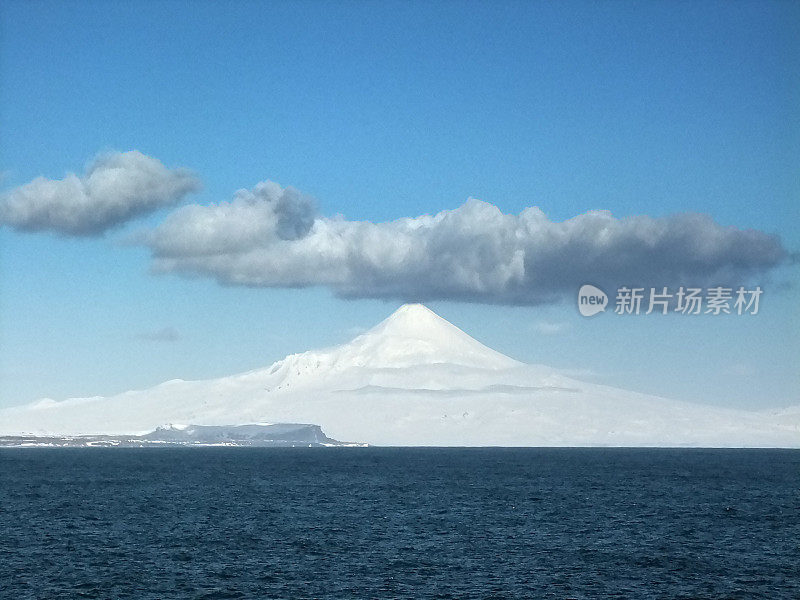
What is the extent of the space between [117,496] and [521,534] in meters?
67.3

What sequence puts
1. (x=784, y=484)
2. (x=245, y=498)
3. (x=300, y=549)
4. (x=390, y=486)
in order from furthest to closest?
(x=784, y=484)
(x=390, y=486)
(x=245, y=498)
(x=300, y=549)

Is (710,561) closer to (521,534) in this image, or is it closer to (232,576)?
(521,534)

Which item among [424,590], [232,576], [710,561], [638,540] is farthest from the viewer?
[638,540]

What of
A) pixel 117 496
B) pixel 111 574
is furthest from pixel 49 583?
pixel 117 496

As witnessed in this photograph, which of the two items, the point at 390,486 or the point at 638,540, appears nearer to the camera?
the point at 638,540

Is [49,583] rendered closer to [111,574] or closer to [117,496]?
[111,574]

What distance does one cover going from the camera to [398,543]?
278ft

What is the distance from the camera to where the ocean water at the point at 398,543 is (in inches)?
2581

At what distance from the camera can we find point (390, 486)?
156 meters

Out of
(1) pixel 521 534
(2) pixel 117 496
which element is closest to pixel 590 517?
(1) pixel 521 534

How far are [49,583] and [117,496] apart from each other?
69.7 meters

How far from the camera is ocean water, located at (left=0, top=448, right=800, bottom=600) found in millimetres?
65562

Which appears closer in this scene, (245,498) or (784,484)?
(245,498)

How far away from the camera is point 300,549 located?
Result: 81062 millimetres
